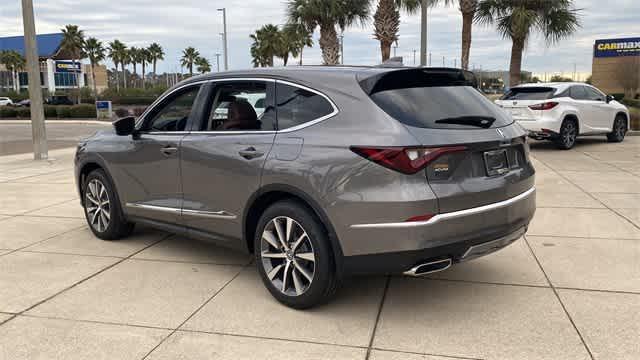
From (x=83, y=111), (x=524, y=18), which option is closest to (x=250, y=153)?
(x=524, y=18)

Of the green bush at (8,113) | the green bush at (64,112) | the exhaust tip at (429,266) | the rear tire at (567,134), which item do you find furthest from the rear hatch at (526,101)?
the green bush at (8,113)

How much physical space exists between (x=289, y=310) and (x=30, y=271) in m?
2.54

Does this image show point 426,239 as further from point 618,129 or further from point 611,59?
point 611,59

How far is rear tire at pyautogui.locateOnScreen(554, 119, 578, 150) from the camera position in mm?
13586

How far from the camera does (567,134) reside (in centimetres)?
1374

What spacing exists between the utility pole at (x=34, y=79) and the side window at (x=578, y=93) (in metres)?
12.3

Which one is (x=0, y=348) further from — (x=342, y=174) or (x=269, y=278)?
(x=342, y=174)

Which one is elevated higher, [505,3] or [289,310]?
[505,3]

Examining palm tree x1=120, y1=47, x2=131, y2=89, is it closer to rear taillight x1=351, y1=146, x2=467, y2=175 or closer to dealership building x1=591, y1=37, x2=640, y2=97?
dealership building x1=591, y1=37, x2=640, y2=97

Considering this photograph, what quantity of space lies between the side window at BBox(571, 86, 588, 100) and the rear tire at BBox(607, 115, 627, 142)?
62.0 inches

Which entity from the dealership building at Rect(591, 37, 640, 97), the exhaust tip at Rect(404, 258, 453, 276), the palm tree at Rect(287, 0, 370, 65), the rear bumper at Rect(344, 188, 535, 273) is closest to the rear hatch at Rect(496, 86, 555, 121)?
the rear bumper at Rect(344, 188, 535, 273)

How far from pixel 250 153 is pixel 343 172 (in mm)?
910

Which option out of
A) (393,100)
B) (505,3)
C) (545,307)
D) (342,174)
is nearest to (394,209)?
(342,174)

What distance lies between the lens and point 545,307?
418cm
